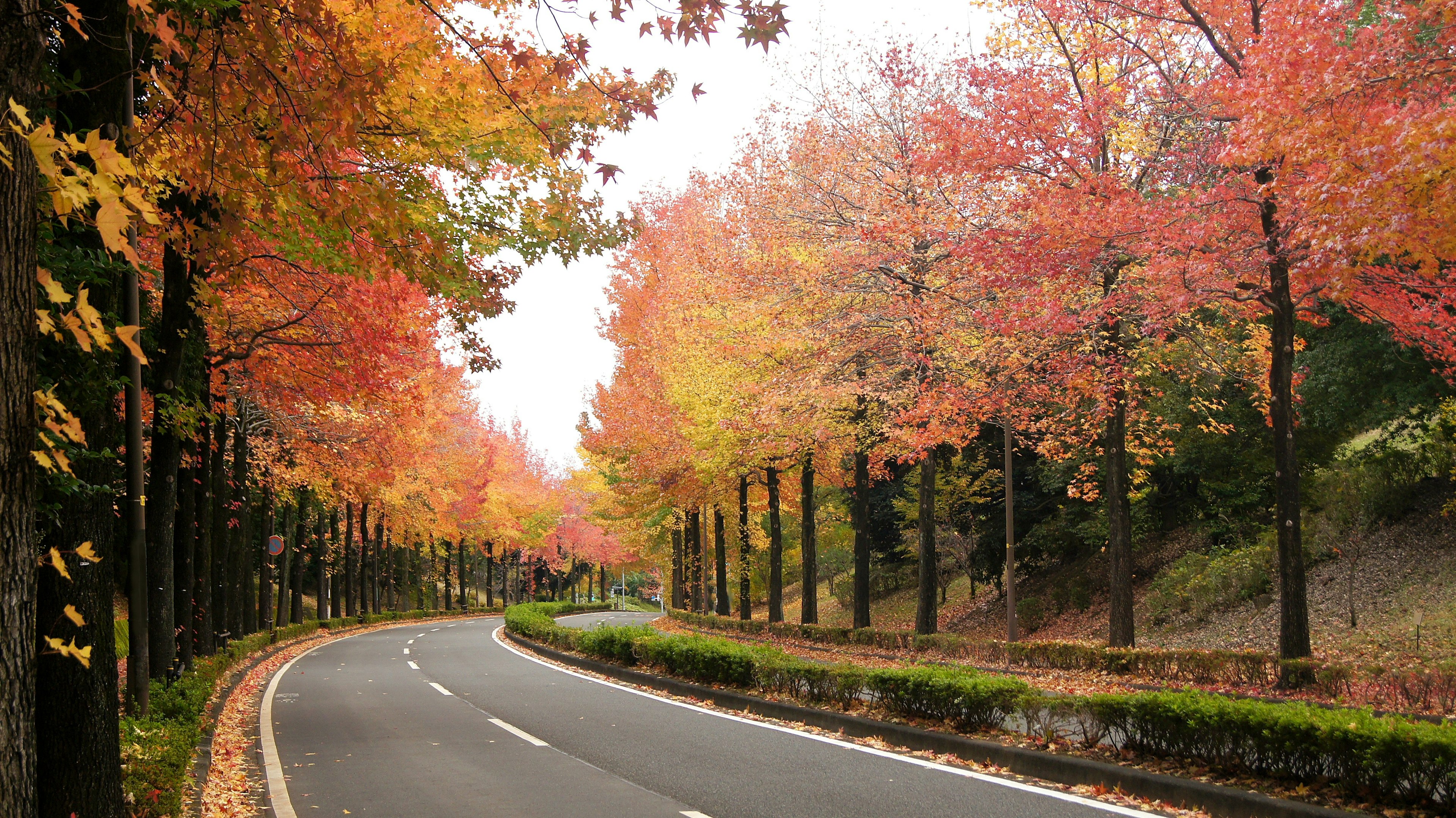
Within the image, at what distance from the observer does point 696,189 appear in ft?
105

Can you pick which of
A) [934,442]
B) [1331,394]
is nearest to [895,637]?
[934,442]

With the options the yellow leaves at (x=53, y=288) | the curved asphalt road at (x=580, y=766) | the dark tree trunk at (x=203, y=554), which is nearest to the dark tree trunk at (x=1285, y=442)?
the curved asphalt road at (x=580, y=766)

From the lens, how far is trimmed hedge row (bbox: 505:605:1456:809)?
19.2 ft

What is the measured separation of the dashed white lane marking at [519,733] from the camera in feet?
34.2

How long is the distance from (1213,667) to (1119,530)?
351 centimetres

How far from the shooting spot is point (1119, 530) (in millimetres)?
16438

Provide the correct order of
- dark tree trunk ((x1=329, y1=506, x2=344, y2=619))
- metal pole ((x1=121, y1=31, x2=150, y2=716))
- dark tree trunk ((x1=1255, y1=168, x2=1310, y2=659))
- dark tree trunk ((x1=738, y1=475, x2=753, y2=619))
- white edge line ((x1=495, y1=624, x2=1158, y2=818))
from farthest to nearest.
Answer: dark tree trunk ((x1=329, y1=506, x2=344, y2=619))
dark tree trunk ((x1=738, y1=475, x2=753, y2=619))
dark tree trunk ((x1=1255, y1=168, x2=1310, y2=659))
metal pole ((x1=121, y1=31, x2=150, y2=716))
white edge line ((x1=495, y1=624, x2=1158, y2=818))

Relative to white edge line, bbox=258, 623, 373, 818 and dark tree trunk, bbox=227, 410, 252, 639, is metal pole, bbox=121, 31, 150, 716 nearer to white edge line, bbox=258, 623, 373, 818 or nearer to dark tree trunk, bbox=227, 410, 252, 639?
white edge line, bbox=258, 623, 373, 818

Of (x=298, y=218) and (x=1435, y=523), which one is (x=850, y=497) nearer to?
(x=1435, y=523)

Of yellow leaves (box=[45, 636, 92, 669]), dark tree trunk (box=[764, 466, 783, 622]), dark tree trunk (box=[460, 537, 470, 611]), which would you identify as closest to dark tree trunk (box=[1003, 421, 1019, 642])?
dark tree trunk (box=[764, 466, 783, 622])

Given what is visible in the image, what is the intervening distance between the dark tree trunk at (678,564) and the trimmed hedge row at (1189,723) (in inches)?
1376

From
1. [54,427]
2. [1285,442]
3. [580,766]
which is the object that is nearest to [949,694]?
[580,766]

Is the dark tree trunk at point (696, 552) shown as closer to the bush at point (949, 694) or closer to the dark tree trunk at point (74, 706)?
the bush at point (949, 694)

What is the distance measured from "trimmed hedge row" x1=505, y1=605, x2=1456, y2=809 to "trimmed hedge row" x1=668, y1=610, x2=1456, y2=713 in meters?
2.59
